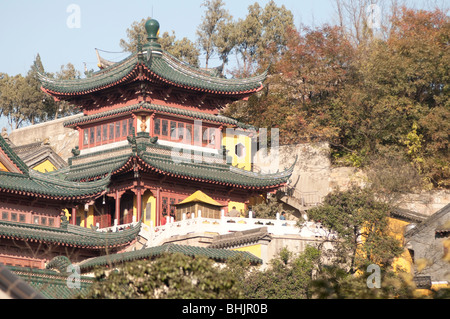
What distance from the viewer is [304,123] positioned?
5009 cm

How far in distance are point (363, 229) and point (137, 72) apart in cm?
1356

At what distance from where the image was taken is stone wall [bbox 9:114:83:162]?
62.3 meters

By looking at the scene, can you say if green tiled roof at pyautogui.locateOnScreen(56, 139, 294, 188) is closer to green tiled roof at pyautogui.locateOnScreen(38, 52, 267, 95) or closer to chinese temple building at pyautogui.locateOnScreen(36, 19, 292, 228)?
chinese temple building at pyautogui.locateOnScreen(36, 19, 292, 228)

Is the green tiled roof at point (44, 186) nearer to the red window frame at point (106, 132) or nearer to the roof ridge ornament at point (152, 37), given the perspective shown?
the red window frame at point (106, 132)

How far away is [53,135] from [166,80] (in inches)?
893

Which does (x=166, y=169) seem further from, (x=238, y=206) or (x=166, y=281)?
(x=166, y=281)

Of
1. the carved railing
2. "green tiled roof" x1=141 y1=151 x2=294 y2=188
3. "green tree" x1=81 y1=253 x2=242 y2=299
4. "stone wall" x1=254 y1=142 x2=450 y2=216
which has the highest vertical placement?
"stone wall" x1=254 y1=142 x2=450 y2=216

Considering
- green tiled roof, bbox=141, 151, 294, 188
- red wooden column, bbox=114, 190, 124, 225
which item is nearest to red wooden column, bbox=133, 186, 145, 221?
red wooden column, bbox=114, 190, 124, 225

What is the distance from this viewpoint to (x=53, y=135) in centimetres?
6419

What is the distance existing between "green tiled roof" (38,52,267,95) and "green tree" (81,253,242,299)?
2648cm

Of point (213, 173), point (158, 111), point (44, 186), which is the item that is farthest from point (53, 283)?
point (158, 111)

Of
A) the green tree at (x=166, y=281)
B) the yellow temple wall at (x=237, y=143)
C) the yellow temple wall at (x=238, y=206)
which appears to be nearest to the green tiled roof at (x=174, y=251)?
the yellow temple wall at (x=238, y=206)

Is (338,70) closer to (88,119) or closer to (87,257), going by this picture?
(88,119)
